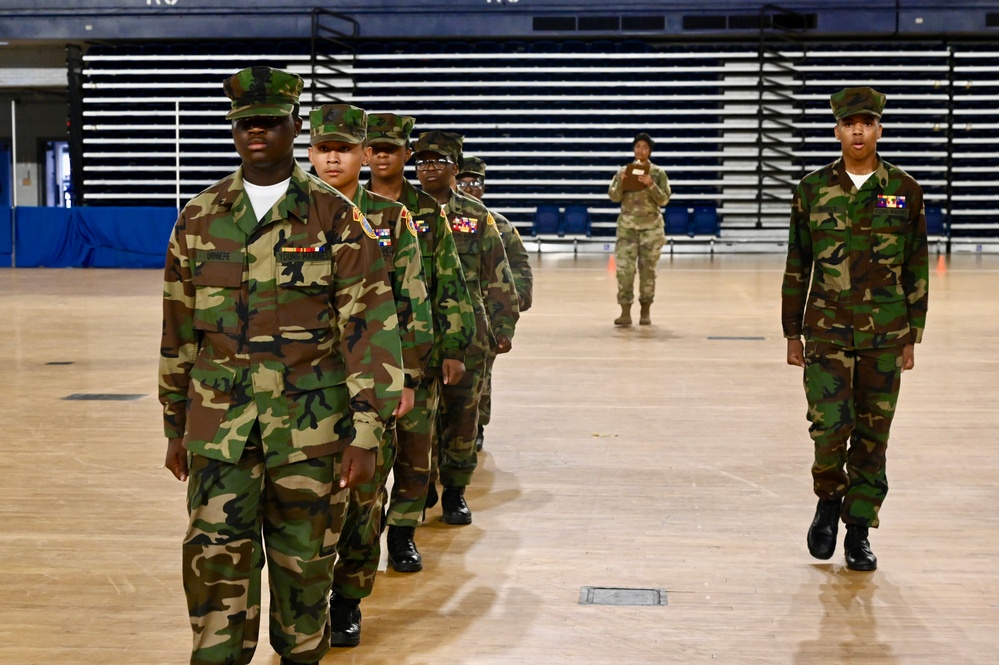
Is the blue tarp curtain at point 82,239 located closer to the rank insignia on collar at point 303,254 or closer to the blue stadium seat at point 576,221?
the blue stadium seat at point 576,221

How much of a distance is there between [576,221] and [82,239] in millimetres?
9184

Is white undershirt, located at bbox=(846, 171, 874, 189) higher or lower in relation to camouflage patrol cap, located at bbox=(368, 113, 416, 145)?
lower

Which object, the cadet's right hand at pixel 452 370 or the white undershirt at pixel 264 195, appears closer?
the white undershirt at pixel 264 195

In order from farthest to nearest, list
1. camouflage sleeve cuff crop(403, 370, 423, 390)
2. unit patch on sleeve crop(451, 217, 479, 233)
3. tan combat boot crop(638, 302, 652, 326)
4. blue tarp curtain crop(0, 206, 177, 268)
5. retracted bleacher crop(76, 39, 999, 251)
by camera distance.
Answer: retracted bleacher crop(76, 39, 999, 251) < blue tarp curtain crop(0, 206, 177, 268) < tan combat boot crop(638, 302, 652, 326) < unit patch on sleeve crop(451, 217, 479, 233) < camouflage sleeve cuff crop(403, 370, 423, 390)

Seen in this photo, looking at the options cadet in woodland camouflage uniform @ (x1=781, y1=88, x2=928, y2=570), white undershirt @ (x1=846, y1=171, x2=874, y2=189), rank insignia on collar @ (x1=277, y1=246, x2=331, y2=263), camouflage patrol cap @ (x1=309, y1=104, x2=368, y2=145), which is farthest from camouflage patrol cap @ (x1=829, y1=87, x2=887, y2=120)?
rank insignia on collar @ (x1=277, y1=246, x2=331, y2=263)

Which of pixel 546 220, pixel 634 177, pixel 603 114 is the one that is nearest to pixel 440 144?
pixel 634 177

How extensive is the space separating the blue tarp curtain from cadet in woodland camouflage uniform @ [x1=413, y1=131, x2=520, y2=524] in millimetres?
18109

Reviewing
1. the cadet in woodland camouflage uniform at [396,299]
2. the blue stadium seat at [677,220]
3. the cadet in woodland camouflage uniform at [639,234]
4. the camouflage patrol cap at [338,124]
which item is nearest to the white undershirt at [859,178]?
the cadet in woodland camouflage uniform at [396,299]

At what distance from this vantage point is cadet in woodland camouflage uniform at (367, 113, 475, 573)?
480 cm

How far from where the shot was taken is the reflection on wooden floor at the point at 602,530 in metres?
4.09

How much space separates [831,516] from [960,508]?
119 cm

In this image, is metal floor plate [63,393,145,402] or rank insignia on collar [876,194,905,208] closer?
rank insignia on collar [876,194,905,208]

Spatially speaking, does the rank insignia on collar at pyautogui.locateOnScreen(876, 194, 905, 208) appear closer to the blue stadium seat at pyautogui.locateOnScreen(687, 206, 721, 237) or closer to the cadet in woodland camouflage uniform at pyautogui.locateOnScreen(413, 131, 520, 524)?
the cadet in woodland camouflage uniform at pyautogui.locateOnScreen(413, 131, 520, 524)

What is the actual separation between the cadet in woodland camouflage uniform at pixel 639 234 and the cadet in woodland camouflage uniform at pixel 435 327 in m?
8.60
